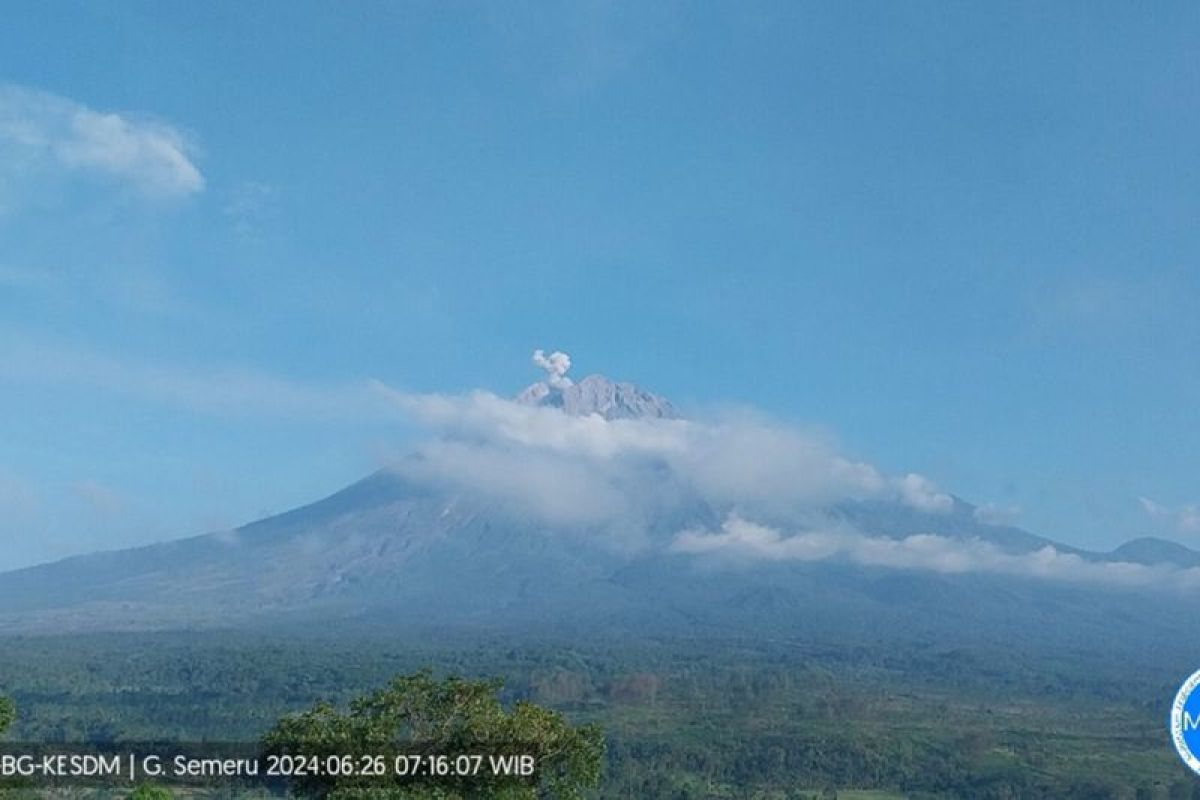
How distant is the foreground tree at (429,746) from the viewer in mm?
17797

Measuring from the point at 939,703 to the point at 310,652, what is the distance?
75.0 metres

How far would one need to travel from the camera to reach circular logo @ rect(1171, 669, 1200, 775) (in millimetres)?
10828

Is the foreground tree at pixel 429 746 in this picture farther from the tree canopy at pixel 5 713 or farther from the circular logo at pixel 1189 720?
the circular logo at pixel 1189 720

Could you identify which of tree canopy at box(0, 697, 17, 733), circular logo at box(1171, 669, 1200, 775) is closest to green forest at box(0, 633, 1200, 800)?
tree canopy at box(0, 697, 17, 733)

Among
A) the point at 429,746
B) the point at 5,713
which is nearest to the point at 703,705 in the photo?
the point at 429,746

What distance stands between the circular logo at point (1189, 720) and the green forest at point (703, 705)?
1119 cm

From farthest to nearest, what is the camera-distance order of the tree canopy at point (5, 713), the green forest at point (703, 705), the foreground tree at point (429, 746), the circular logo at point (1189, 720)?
the green forest at point (703, 705) → the tree canopy at point (5, 713) → the foreground tree at point (429, 746) → the circular logo at point (1189, 720)

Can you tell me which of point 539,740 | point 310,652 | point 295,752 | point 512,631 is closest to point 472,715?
point 539,740

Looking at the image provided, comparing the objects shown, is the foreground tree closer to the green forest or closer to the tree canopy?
the green forest

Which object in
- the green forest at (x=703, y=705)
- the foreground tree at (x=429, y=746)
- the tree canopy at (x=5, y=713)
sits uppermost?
the tree canopy at (x=5, y=713)

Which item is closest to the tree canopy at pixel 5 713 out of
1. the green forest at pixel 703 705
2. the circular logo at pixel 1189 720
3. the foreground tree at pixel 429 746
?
the green forest at pixel 703 705

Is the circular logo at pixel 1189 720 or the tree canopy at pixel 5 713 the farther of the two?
the tree canopy at pixel 5 713

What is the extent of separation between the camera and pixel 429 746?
18625mm

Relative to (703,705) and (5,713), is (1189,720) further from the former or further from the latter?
(703,705)
